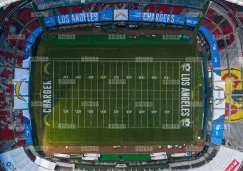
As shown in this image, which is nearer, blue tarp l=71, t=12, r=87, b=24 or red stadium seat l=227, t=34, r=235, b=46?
red stadium seat l=227, t=34, r=235, b=46

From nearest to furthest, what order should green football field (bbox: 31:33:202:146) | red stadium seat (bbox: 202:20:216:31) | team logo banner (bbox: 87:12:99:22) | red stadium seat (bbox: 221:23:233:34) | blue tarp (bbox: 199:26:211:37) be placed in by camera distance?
red stadium seat (bbox: 221:23:233:34) → team logo banner (bbox: 87:12:99:22) → red stadium seat (bbox: 202:20:216:31) → blue tarp (bbox: 199:26:211:37) → green football field (bbox: 31:33:202:146)

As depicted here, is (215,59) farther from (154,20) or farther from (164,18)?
(154,20)

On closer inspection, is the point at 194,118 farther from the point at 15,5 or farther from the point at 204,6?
the point at 15,5

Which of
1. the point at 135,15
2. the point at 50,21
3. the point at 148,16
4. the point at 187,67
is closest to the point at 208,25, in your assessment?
the point at 187,67

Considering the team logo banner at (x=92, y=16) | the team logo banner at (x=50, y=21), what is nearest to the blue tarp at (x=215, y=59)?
the team logo banner at (x=92, y=16)

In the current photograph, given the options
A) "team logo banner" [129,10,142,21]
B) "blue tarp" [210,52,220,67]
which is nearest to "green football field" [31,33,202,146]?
"blue tarp" [210,52,220,67]

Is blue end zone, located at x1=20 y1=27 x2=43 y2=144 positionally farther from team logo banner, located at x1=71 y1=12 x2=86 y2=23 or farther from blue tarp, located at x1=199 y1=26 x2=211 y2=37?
blue tarp, located at x1=199 y1=26 x2=211 y2=37
